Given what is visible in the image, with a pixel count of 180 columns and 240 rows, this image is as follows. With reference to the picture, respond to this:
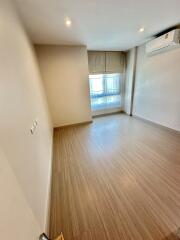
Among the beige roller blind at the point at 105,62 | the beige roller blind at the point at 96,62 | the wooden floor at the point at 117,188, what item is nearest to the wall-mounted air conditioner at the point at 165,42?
the beige roller blind at the point at 105,62

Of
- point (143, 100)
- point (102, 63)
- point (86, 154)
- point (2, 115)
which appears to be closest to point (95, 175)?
point (86, 154)

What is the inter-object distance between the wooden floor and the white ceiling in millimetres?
2439

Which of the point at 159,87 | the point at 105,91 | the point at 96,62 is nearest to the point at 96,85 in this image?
the point at 105,91

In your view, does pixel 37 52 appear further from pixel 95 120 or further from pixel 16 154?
pixel 16 154

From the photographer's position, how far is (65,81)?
360 centimetres

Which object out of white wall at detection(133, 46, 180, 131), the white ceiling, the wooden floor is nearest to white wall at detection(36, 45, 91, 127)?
the white ceiling

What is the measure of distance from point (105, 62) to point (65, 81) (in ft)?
5.90

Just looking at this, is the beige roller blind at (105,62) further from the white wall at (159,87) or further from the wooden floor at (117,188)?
the wooden floor at (117,188)

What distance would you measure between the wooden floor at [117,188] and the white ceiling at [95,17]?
2439 millimetres

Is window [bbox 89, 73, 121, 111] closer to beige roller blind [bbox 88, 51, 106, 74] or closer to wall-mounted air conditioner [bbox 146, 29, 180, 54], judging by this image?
beige roller blind [bbox 88, 51, 106, 74]

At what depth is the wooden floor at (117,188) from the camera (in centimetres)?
122

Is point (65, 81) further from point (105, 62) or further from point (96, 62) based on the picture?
point (105, 62)

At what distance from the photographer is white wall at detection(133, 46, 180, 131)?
283cm

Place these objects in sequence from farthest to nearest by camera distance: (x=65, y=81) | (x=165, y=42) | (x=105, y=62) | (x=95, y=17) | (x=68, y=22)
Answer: (x=105, y=62)
(x=65, y=81)
(x=165, y=42)
(x=68, y=22)
(x=95, y=17)
